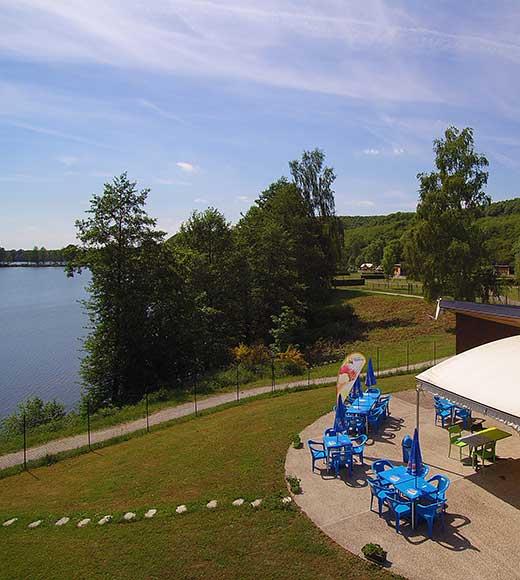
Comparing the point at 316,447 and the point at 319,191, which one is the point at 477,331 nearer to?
the point at 316,447

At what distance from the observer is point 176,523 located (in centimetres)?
949

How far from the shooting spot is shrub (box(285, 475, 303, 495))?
10.4 metres

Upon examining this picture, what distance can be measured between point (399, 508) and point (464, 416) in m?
6.81

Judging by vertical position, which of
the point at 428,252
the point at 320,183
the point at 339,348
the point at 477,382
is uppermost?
the point at 320,183

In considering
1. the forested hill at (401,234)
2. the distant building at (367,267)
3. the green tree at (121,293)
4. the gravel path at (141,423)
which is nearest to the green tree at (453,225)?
the gravel path at (141,423)

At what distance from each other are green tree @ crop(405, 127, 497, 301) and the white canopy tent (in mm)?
22467

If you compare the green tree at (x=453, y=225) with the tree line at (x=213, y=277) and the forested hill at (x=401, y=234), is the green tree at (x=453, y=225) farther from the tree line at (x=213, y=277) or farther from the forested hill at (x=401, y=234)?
the forested hill at (x=401, y=234)

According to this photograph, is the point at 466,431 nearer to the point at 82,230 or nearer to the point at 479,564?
the point at 479,564

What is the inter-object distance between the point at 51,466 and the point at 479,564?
518 inches

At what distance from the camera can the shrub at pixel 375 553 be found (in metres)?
7.75

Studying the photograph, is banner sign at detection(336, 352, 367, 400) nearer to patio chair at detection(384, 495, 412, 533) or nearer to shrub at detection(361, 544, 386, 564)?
patio chair at detection(384, 495, 412, 533)

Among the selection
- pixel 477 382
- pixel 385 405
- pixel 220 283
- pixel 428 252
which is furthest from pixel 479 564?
pixel 220 283

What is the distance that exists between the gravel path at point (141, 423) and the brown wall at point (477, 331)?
4.74m

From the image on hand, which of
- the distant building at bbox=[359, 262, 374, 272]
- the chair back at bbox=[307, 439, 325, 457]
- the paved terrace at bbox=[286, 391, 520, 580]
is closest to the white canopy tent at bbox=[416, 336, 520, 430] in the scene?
the paved terrace at bbox=[286, 391, 520, 580]
